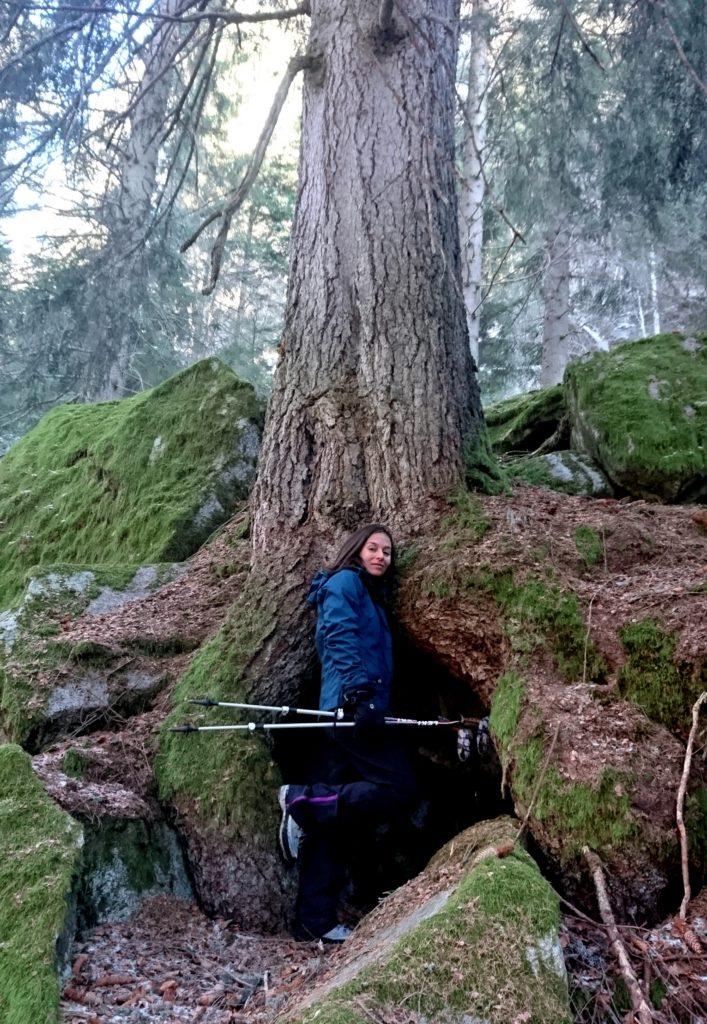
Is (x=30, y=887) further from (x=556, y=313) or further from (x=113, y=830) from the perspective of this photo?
(x=556, y=313)

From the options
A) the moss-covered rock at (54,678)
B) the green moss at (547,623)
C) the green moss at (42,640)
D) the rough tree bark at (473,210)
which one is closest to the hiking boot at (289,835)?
the moss-covered rock at (54,678)

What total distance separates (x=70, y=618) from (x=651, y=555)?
404 centimetres

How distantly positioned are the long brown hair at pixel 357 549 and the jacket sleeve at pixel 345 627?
0.13 meters

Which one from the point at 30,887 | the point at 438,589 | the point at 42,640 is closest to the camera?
the point at 30,887

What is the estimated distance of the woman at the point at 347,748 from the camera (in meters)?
4.24

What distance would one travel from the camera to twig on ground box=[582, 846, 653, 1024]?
2479mm

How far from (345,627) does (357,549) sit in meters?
0.53

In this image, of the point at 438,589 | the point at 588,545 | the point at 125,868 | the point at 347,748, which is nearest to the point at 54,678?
the point at 125,868

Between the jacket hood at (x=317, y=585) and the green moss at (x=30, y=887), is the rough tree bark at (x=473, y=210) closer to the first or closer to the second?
the jacket hood at (x=317, y=585)

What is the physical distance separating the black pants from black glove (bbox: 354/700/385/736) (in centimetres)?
15

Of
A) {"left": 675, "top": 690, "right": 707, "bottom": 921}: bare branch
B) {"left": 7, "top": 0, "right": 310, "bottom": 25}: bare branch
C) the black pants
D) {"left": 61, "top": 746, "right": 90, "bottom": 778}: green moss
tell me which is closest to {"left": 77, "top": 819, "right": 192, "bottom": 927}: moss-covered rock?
{"left": 61, "top": 746, "right": 90, "bottom": 778}: green moss

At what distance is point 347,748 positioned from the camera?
4.48 meters

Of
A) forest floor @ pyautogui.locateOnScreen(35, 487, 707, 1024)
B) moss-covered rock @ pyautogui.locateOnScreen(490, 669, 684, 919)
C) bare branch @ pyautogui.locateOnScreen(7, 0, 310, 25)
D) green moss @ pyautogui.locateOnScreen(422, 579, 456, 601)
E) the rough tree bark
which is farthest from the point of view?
the rough tree bark

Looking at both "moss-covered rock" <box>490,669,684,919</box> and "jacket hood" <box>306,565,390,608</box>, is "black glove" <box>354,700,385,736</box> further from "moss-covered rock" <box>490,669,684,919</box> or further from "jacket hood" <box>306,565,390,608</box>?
"moss-covered rock" <box>490,669,684,919</box>
